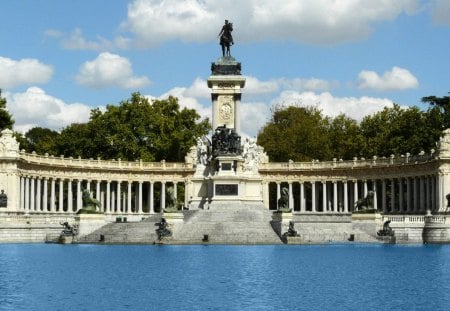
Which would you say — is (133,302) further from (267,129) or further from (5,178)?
(267,129)

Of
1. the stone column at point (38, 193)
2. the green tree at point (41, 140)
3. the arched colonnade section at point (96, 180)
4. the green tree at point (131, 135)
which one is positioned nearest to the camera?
the arched colonnade section at point (96, 180)

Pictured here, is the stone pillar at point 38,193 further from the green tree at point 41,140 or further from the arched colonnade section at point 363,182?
the arched colonnade section at point 363,182

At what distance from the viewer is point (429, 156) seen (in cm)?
9075

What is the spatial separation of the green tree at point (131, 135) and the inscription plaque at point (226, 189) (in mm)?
26463

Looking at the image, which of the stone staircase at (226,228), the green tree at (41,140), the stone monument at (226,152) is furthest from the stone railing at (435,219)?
the green tree at (41,140)

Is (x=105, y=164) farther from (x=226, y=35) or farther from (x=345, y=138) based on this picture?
(x=345, y=138)

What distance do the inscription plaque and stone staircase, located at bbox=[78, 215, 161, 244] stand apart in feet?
45.4

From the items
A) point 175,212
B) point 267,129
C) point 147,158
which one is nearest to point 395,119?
point 267,129

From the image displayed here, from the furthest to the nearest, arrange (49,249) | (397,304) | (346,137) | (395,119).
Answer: (346,137) → (395,119) → (49,249) → (397,304)

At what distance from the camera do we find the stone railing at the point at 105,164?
99812 millimetres

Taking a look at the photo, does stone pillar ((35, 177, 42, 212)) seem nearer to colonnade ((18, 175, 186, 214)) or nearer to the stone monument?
colonnade ((18, 175, 186, 214))

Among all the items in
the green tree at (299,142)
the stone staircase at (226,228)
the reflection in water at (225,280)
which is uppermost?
the green tree at (299,142)

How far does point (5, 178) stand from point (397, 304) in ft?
215

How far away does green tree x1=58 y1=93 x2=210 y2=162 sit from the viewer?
116 meters
